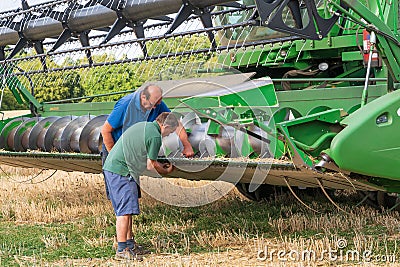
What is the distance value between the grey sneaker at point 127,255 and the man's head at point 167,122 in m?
0.81

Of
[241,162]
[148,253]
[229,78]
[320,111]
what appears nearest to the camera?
[320,111]

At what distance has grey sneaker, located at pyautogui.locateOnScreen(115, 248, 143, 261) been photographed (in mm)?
4461

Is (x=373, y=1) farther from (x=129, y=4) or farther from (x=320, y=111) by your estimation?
(x=129, y=4)

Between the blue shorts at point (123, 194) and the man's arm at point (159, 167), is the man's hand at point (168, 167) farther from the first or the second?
the blue shorts at point (123, 194)

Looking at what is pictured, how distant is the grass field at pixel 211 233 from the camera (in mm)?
4359

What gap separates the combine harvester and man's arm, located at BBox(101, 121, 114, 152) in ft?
1.36

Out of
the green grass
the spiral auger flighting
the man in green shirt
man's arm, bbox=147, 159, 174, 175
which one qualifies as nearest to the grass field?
the green grass

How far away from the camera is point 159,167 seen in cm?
457

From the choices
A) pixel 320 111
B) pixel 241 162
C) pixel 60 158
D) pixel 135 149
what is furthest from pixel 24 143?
pixel 320 111

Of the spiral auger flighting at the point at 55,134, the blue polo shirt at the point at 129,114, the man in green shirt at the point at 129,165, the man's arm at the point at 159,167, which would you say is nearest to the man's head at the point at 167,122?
the man in green shirt at the point at 129,165

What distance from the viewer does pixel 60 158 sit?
227 inches

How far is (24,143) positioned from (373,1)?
3301 mm

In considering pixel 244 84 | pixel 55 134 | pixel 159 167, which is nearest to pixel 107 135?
pixel 159 167

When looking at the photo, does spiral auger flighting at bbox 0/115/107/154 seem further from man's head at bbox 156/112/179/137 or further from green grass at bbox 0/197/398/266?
man's head at bbox 156/112/179/137
